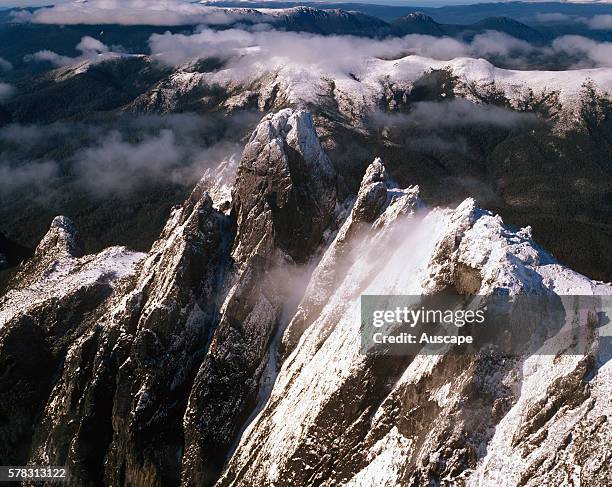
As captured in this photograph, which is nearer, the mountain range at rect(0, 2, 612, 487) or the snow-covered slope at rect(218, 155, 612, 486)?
the snow-covered slope at rect(218, 155, 612, 486)

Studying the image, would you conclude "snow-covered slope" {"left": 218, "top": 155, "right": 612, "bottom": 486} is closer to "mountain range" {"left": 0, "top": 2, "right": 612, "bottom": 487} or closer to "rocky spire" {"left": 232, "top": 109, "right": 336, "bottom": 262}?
"mountain range" {"left": 0, "top": 2, "right": 612, "bottom": 487}

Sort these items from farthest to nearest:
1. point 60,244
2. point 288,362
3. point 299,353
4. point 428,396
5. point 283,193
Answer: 1. point 60,244
2. point 283,193
3. point 288,362
4. point 299,353
5. point 428,396

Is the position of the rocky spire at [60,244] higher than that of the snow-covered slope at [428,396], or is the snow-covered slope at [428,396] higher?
the snow-covered slope at [428,396]

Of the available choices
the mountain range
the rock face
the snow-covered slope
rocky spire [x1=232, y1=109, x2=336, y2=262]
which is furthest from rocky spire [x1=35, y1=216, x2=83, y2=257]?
the snow-covered slope

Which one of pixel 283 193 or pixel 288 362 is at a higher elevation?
pixel 283 193

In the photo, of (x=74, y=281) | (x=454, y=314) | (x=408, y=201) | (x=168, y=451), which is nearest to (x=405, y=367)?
(x=454, y=314)

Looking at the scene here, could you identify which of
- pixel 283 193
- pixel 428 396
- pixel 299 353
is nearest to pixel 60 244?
pixel 283 193

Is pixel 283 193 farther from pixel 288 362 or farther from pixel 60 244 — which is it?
pixel 60 244

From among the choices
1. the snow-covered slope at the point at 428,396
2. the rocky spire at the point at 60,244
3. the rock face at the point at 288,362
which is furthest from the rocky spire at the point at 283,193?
the rocky spire at the point at 60,244

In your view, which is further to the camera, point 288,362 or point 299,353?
point 288,362

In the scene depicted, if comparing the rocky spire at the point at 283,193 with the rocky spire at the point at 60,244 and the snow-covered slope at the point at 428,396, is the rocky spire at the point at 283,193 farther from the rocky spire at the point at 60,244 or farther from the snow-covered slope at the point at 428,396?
the rocky spire at the point at 60,244
